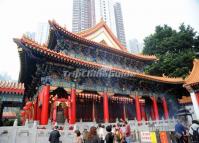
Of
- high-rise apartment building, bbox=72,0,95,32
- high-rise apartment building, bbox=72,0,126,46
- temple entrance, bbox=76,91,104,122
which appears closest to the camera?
temple entrance, bbox=76,91,104,122

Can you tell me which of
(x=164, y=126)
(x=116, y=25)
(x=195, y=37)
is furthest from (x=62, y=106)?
(x=116, y=25)

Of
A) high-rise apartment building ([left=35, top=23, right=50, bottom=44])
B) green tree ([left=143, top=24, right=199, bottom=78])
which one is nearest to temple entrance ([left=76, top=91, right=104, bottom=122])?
green tree ([left=143, top=24, right=199, bottom=78])

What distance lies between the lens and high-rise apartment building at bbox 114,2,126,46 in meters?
89.1

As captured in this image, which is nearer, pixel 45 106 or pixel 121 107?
pixel 45 106

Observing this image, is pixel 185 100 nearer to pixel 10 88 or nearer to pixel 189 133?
pixel 189 133

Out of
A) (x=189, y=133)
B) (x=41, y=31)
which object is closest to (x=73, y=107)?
(x=189, y=133)

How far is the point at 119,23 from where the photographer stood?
299 ft

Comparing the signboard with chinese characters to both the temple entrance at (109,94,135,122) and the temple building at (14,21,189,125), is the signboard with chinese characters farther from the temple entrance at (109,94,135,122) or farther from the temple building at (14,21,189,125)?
the temple entrance at (109,94,135,122)

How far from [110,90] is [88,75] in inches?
92.4

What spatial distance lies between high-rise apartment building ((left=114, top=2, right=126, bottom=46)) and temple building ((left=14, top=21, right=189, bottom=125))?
71305 millimetres

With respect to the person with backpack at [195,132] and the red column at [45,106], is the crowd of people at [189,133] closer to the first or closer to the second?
the person with backpack at [195,132]

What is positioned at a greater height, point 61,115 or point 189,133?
point 61,115

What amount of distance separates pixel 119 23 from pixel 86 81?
8321 centimetres

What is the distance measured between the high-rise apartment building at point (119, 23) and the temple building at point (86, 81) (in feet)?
234
